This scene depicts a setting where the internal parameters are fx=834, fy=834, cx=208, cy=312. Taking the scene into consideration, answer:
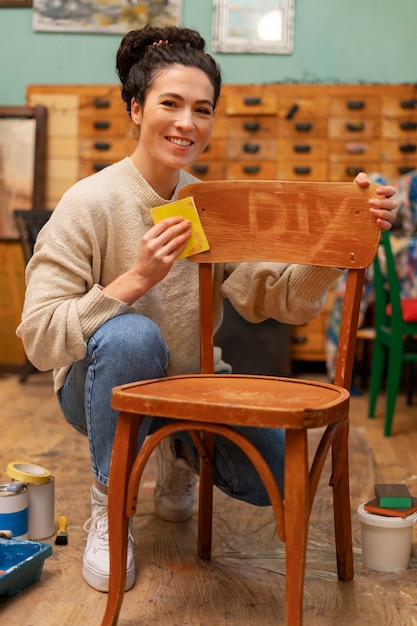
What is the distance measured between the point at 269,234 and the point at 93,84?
9.81 ft

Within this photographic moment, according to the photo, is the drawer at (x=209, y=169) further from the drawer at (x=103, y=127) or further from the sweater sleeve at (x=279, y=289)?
the sweater sleeve at (x=279, y=289)

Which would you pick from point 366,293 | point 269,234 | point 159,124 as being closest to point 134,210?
point 159,124

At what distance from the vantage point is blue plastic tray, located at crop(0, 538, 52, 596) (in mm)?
→ 1570

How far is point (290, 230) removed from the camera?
168 cm

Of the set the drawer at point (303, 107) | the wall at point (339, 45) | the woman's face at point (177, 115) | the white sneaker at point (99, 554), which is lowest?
the white sneaker at point (99, 554)

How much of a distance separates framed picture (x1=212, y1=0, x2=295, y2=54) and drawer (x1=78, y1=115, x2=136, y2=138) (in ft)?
2.18

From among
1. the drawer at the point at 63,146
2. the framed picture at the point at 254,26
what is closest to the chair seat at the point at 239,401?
the drawer at the point at 63,146

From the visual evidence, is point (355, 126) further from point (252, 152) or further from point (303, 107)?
point (252, 152)

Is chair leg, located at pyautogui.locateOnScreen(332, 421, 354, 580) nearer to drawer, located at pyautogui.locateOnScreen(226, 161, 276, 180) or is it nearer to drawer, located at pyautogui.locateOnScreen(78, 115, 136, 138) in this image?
drawer, located at pyautogui.locateOnScreen(226, 161, 276, 180)

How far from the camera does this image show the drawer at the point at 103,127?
4.27 metres

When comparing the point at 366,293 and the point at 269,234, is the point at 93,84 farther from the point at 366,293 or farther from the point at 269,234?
the point at 269,234

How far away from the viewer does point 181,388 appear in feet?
4.72

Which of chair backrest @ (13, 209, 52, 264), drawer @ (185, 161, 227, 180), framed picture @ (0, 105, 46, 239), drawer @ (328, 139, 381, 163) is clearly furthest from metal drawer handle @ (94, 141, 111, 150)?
drawer @ (328, 139, 381, 163)

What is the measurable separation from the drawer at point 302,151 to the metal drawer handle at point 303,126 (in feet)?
0.17
